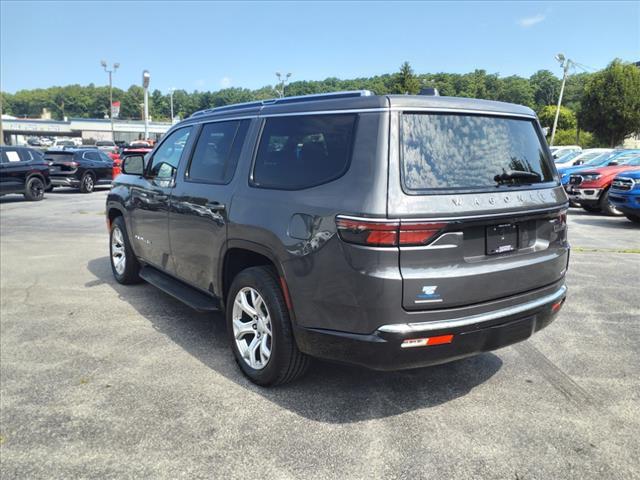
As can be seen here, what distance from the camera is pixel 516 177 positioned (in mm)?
3074

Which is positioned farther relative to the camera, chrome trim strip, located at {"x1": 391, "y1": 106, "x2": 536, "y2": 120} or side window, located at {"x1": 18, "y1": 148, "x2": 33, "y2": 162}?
side window, located at {"x1": 18, "y1": 148, "x2": 33, "y2": 162}

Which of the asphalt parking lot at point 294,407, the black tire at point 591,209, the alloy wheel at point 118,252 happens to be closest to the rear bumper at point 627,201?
the black tire at point 591,209

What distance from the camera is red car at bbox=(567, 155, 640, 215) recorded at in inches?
509

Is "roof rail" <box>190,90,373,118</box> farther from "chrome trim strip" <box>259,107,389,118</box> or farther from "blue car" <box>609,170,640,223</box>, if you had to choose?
"blue car" <box>609,170,640,223</box>

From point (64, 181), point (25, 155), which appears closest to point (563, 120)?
point (64, 181)

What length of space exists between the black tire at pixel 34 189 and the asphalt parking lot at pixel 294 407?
40.2ft

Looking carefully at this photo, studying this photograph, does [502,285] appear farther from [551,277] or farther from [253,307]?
[253,307]

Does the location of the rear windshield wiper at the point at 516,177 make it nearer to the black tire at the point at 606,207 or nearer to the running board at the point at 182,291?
the running board at the point at 182,291

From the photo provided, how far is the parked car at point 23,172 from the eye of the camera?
1509 cm

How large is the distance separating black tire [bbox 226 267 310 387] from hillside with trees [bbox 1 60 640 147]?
1.40 meters

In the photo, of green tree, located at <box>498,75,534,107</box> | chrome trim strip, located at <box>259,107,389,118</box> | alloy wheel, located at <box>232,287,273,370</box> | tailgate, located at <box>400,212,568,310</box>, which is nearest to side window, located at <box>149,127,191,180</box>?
chrome trim strip, located at <box>259,107,389,118</box>

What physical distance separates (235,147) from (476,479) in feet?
8.94

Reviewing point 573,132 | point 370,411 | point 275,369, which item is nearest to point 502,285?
point 370,411

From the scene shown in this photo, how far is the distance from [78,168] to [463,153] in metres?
18.6
